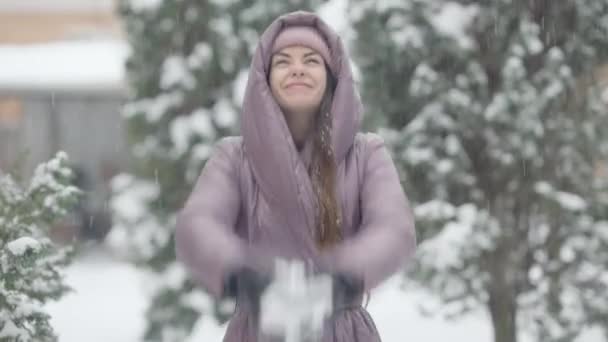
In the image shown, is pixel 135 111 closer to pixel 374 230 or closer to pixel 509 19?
pixel 509 19

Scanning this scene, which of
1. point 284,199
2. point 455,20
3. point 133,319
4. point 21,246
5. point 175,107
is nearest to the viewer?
point 284,199

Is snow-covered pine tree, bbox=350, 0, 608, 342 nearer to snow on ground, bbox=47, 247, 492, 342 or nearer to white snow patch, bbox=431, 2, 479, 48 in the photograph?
white snow patch, bbox=431, 2, 479, 48

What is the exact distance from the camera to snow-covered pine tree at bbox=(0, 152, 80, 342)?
324 cm

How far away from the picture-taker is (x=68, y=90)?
12922 mm

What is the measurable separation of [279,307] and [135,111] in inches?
178

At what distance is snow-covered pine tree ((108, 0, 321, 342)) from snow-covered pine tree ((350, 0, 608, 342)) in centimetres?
93

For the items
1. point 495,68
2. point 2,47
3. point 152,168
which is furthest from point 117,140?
point 495,68

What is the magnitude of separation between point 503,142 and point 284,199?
3.48 meters

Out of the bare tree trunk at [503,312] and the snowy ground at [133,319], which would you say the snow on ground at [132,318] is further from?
the bare tree trunk at [503,312]

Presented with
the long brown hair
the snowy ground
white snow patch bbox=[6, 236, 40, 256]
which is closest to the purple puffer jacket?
the long brown hair

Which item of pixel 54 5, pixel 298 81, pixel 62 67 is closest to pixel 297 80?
pixel 298 81

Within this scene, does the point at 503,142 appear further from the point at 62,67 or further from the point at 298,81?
the point at 62,67

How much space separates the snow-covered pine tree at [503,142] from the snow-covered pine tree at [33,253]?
2.17 metres

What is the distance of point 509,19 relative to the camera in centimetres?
517
